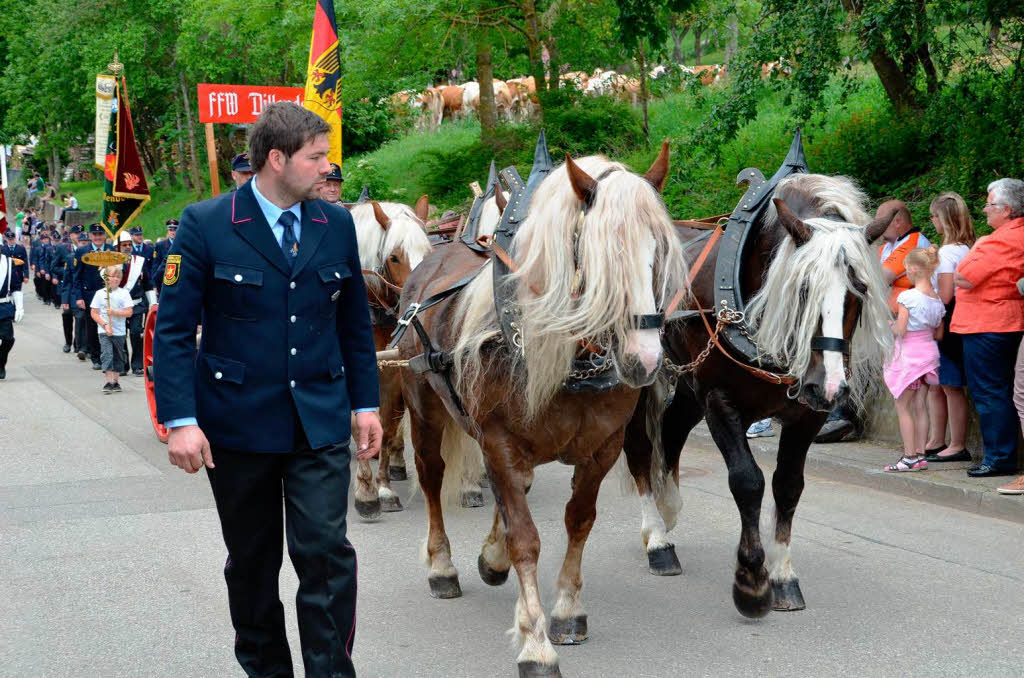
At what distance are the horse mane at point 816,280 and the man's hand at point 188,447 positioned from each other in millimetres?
2361

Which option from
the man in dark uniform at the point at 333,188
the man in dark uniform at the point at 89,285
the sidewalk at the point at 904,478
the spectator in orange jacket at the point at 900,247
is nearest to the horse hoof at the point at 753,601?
the sidewalk at the point at 904,478

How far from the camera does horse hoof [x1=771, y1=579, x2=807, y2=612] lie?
4.98 metres

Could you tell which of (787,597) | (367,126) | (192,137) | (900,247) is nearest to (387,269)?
(787,597)

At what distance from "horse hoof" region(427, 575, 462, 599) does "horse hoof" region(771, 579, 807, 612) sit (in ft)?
4.80

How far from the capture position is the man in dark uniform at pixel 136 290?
15.3m

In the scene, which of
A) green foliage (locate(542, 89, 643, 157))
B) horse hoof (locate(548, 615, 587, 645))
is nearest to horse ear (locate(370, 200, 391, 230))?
horse hoof (locate(548, 615, 587, 645))

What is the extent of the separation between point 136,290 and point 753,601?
41.4ft

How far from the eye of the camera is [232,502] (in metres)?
3.44

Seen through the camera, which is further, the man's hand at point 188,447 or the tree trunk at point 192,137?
the tree trunk at point 192,137

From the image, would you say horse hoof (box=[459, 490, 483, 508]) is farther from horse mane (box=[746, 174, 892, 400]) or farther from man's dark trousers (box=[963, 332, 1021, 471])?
man's dark trousers (box=[963, 332, 1021, 471])

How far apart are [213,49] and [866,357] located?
29.9 metres

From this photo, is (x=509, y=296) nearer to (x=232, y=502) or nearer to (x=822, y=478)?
(x=232, y=502)

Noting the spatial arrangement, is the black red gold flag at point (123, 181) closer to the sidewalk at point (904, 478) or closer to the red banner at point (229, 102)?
the red banner at point (229, 102)

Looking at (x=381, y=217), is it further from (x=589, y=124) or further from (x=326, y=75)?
(x=589, y=124)
